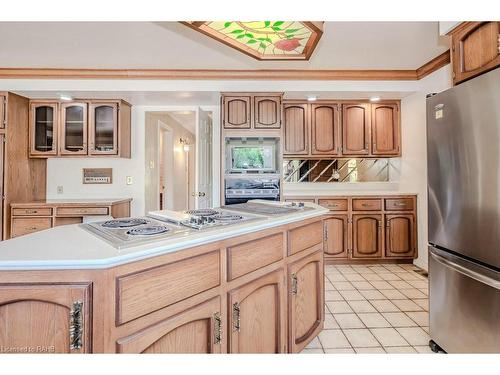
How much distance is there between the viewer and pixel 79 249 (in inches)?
39.2

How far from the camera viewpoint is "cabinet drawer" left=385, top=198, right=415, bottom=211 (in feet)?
12.2

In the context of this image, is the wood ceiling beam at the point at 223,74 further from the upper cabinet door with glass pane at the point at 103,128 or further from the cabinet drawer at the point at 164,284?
the cabinet drawer at the point at 164,284

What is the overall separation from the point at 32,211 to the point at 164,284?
130 inches

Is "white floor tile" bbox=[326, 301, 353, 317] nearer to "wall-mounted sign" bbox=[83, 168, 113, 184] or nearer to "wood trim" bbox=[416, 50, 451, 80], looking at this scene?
"wood trim" bbox=[416, 50, 451, 80]

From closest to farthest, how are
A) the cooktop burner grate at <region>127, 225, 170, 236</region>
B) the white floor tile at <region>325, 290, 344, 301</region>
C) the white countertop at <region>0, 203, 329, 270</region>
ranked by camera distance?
the white countertop at <region>0, 203, 329, 270</region>, the cooktop burner grate at <region>127, 225, 170, 236</region>, the white floor tile at <region>325, 290, 344, 301</region>

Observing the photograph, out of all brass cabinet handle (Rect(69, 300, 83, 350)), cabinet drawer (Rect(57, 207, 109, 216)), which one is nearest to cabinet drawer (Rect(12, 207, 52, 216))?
cabinet drawer (Rect(57, 207, 109, 216))

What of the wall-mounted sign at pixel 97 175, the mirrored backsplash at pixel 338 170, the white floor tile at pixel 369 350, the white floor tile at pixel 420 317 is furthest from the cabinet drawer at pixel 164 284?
the wall-mounted sign at pixel 97 175

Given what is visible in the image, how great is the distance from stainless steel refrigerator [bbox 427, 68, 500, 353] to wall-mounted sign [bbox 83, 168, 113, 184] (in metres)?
3.90

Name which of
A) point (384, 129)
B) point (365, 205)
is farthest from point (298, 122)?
point (365, 205)

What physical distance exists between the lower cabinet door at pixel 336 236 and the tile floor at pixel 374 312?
22 centimetres

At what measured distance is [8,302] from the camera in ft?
2.93

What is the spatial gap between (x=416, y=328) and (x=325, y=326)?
0.69 meters

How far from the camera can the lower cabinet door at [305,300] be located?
1.67 m
